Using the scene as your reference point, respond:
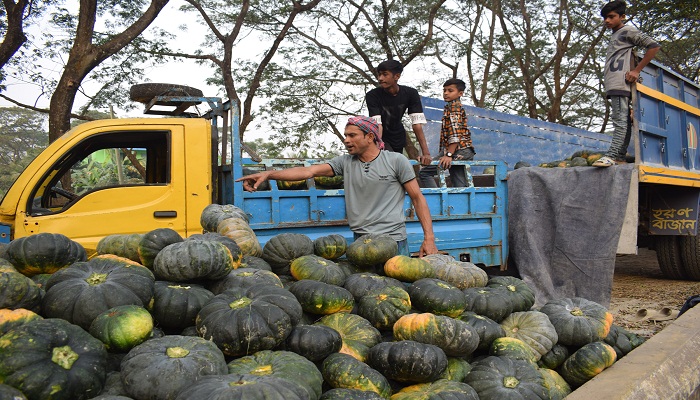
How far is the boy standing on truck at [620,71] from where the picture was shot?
263 inches

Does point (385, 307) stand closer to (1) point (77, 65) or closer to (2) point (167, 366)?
(2) point (167, 366)

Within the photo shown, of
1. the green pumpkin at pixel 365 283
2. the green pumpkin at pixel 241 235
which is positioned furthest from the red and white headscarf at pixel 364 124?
the green pumpkin at pixel 365 283

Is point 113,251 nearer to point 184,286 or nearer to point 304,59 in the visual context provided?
point 184,286

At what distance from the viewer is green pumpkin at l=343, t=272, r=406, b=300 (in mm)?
3527

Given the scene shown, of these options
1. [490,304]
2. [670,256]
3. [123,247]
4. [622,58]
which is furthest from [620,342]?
[670,256]

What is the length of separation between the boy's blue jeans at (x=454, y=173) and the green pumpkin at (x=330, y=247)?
263 cm

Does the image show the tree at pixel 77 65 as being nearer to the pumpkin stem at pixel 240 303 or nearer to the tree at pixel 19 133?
the pumpkin stem at pixel 240 303

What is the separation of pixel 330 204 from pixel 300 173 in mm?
1091

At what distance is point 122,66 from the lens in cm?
1509

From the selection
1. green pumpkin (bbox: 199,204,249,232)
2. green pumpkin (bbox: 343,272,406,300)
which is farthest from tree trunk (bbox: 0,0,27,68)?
green pumpkin (bbox: 343,272,406,300)

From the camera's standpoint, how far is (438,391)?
101 inches

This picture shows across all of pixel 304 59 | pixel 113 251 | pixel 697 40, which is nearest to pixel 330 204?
pixel 113 251

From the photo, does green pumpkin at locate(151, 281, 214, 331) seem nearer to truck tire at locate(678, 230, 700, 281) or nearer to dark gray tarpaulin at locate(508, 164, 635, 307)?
dark gray tarpaulin at locate(508, 164, 635, 307)

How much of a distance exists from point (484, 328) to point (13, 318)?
96.1 inches
